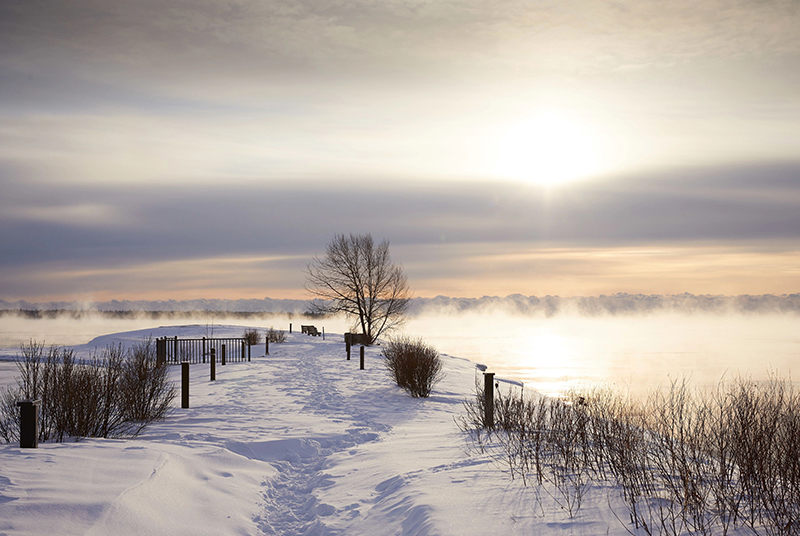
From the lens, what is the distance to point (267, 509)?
20.3ft

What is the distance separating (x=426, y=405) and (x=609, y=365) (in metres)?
36.7

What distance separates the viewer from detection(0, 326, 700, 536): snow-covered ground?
4785 millimetres

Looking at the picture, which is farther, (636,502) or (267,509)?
(267,509)

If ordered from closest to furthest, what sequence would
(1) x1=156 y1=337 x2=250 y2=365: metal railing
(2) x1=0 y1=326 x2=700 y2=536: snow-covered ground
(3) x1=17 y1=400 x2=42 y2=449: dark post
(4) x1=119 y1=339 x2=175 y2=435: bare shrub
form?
(2) x1=0 y1=326 x2=700 y2=536: snow-covered ground < (3) x1=17 y1=400 x2=42 y2=449: dark post < (4) x1=119 y1=339 x2=175 y2=435: bare shrub < (1) x1=156 y1=337 x2=250 y2=365: metal railing

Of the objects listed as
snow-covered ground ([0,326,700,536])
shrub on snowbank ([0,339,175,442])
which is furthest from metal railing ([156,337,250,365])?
snow-covered ground ([0,326,700,536])

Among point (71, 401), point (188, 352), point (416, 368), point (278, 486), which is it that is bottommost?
point (188, 352)

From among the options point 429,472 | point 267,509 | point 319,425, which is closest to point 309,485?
point 267,509

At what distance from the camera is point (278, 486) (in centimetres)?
712

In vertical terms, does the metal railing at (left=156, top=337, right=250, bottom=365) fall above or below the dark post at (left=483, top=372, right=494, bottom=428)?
below

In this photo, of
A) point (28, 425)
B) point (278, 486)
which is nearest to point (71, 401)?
point (28, 425)

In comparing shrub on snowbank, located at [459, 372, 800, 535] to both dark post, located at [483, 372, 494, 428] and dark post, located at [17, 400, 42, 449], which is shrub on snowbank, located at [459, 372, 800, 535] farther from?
dark post, located at [17, 400, 42, 449]

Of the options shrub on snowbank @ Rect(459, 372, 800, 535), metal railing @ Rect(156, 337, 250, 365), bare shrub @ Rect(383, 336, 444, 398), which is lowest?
metal railing @ Rect(156, 337, 250, 365)

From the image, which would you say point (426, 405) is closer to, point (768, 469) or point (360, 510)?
point (360, 510)

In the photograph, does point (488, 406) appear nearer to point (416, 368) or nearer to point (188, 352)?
point (416, 368)
